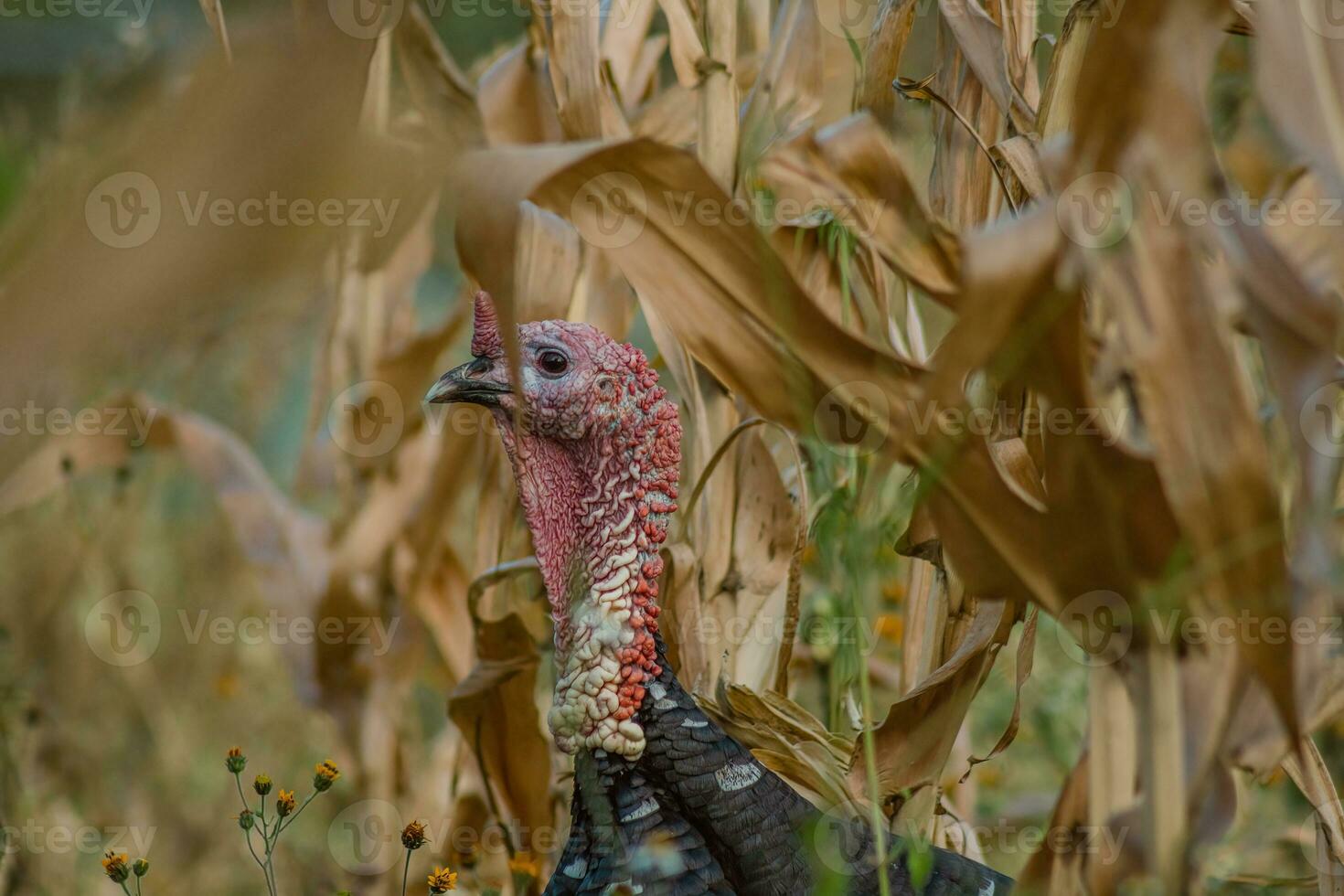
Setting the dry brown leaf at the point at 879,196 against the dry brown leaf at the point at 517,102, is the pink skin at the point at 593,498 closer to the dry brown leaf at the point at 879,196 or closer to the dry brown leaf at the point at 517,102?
the dry brown leaf at the point at 879,196

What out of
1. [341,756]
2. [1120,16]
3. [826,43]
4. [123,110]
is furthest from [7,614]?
[1120,16]

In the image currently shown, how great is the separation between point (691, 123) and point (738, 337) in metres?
1.25

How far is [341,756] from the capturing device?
102 inches

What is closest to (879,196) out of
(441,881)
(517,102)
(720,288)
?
(720,288)

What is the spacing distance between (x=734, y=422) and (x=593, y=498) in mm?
532

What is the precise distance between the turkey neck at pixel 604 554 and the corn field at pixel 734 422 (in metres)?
0.20

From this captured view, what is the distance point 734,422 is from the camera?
7.14 feet

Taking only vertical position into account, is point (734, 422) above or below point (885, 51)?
below

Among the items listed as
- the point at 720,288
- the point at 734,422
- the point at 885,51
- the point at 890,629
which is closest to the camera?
the point at 720,288

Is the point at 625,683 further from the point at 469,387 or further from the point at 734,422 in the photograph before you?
the point at 734,422

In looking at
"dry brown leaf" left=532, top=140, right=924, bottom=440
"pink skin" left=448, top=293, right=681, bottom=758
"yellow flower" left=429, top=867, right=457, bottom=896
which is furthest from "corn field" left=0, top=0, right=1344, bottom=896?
"yellow flower" left=429, top=867, right=457, bottom=896

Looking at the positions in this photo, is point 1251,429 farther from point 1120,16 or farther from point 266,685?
point 266,685

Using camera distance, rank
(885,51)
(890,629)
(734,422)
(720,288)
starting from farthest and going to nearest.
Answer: (890,629) < (734,422) < (885,51) < (720,288)

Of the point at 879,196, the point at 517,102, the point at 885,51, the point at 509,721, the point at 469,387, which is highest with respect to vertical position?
the point at 517,102
